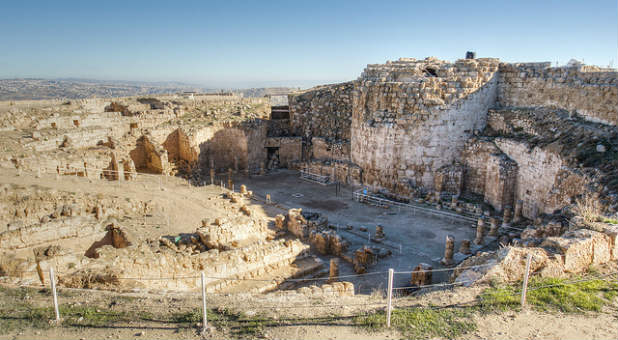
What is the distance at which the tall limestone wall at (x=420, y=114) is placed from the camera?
19.2m

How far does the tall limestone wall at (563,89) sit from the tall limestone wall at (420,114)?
2.57 feet

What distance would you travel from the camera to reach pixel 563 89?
55.7 feet

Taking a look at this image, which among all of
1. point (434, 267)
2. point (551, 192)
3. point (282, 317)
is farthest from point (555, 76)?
point (282, 317)

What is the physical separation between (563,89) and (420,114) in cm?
598

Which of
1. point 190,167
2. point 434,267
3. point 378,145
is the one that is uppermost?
point 378,145

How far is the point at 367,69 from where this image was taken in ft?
72.4

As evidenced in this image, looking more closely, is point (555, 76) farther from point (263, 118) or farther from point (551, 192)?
point (263, 118)

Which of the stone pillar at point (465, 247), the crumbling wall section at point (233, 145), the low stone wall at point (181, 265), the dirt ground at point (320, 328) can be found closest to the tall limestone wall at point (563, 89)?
the stone pillar at point (465, 247)

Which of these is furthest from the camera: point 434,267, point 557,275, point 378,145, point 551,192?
point 378,145

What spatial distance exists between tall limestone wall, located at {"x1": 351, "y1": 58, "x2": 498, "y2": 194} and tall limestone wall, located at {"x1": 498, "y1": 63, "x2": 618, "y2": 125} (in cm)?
78

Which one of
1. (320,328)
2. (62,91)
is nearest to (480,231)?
(320,328)

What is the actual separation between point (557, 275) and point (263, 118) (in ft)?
73.2

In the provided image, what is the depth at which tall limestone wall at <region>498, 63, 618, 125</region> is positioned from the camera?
49.0 ft

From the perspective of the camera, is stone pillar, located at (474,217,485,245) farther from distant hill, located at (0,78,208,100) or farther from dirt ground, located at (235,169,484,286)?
distant hill, located at (0,78,208,100)
